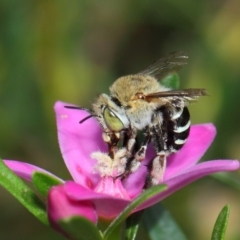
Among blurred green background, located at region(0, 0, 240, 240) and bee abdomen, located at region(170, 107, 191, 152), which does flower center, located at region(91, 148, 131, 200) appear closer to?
bee abdomen, located at region(170, 107, 191, 152)

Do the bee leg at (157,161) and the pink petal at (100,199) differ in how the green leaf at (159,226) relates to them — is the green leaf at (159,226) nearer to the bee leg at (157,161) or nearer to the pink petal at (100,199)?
the bee leg at (157,161)

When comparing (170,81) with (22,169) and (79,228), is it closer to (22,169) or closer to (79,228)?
(22,169)

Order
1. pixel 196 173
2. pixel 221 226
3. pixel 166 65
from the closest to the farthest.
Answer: pixel 196 173 < pixel 221 226 < pixel 166 65

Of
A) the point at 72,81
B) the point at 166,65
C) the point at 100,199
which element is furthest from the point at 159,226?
the point at 72,81

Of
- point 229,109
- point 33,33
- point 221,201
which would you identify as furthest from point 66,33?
point 221,201

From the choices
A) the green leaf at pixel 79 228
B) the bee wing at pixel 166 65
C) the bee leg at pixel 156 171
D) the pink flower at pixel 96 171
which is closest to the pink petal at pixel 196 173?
the pink flower at pixel 96 171

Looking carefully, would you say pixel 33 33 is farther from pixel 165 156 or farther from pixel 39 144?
pixel 165 156

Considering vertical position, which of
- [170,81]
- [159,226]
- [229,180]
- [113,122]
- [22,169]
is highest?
[170,81]

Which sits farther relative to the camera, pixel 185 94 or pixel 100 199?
pixel 185 94
